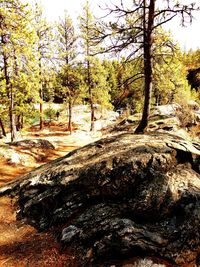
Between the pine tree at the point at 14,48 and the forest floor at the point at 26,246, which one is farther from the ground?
the pine tree at the point at 14,48

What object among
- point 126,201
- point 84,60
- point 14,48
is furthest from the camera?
point 84,60

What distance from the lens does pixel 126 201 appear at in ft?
22.2

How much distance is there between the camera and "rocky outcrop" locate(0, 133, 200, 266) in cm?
591

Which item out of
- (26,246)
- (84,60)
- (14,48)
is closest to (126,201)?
(26,246)

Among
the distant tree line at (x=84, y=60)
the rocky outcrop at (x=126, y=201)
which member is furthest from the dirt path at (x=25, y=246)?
the distant tree line at (x=84, y=60)

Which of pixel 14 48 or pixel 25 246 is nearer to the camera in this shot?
pixel 25 246

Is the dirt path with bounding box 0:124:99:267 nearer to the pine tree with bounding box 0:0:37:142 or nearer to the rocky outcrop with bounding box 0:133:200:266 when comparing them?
the rocky outcrop with bounding box 0:133:200:266

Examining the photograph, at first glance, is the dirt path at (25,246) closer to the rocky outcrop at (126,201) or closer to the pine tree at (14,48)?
the rocky outcrop at (126,201)

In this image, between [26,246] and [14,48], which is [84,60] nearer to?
[14,48]

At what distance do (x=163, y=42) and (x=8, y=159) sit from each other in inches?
413

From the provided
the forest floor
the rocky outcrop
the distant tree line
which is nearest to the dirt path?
the forest floor

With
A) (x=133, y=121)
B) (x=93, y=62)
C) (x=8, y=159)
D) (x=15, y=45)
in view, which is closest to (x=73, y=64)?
(x=93, y=62)

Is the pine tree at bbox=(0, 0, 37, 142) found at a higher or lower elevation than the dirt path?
higher

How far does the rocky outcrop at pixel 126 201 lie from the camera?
233 inches
